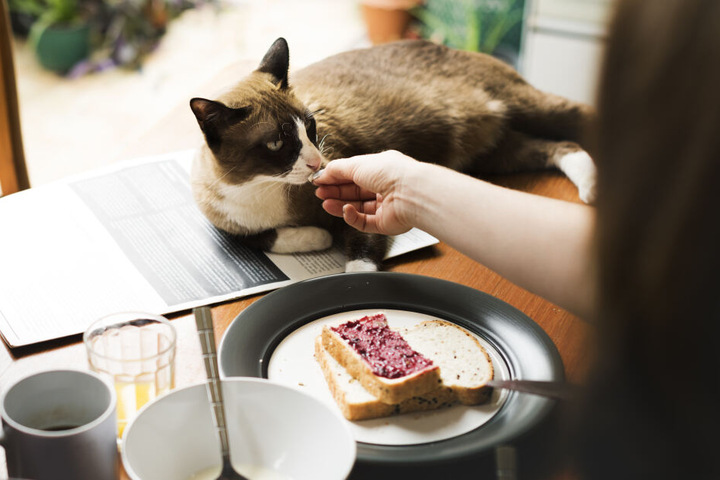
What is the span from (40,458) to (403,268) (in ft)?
2.18

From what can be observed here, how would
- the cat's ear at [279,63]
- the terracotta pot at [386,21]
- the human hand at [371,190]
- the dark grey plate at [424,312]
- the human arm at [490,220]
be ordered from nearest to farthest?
1. the dark grey plate at [424,312]
2. the human arm at [490,220]
3. the human hand at [371,190]
4. the cat's ear at [279,63]
5. the terracotta pot at [386,21]

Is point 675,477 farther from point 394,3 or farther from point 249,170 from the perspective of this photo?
point 394,3

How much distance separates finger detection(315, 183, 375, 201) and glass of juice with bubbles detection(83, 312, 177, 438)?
41 cm

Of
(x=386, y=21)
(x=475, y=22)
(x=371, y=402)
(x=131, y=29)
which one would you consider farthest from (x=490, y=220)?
(x=131, y=29)

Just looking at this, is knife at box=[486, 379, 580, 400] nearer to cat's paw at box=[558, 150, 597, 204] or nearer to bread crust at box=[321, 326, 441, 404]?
bread crust at box=[321, 326, 441, 404]

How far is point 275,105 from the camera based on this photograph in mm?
1240

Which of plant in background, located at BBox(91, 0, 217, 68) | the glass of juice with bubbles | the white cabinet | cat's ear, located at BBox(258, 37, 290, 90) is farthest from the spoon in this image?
plant in background, located at BBox(91, 0, 217, 68)

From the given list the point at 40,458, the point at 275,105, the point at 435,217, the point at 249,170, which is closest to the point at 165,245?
the point at 249,170

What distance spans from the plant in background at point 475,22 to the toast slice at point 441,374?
262 centimetres

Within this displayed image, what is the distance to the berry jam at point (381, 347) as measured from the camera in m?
0.84

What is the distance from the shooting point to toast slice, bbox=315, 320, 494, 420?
82 cm

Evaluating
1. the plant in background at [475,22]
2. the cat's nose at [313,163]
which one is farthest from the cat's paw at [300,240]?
the plant in background at [475,22]

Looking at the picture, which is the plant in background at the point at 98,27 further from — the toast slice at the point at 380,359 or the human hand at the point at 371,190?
the toast slice at the point at 380,359

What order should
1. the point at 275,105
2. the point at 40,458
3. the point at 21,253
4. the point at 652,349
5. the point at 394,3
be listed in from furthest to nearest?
the point at 394,3 < the point at 275,105 < the point at 21,253 < the point at 40,458 < the point at 652,349
